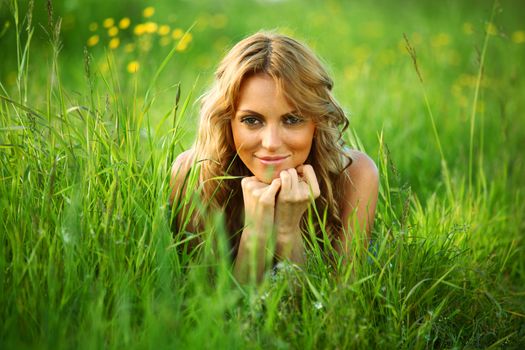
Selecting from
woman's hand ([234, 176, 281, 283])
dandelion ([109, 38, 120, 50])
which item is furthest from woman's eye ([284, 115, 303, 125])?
dandelion ([109, 38, 120, 50])

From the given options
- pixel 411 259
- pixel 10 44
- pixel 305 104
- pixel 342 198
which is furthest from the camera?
pixel 10 44

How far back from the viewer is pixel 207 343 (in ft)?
5.76

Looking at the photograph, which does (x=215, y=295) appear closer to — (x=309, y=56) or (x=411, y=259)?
(x=411, y=259)

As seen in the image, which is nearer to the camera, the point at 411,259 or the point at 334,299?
the point at 334,299

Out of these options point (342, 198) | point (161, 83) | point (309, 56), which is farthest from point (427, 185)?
point (161, 83)

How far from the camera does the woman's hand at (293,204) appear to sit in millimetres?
2465

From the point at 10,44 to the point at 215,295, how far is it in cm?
428

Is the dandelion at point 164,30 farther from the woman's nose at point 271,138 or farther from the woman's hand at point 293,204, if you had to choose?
the woman's hand at point 293,204

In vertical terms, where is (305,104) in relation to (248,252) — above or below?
above

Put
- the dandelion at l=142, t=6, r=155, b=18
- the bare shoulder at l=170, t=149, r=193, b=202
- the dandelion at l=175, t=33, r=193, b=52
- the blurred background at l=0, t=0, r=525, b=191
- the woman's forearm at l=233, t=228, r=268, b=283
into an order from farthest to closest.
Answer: the blurred background at l=0, t=0, r=525, b=191
the dandelion at l=142, t=6, r=155, b=18
the bare shoulder at l=170, t=149, r=193, b=202
the woman's forearm at l=233, t=228, r=268, b=283
the dandelion at l=175, t=33, r=193, b=52

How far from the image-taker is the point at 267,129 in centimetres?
249

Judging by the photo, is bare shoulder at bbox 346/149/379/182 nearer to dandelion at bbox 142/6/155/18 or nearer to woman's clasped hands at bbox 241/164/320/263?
woman's clasped hands at bbox 241/164/320/263

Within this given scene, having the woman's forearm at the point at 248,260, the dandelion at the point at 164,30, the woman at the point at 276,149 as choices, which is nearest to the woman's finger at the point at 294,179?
the woman at the point at 276,149

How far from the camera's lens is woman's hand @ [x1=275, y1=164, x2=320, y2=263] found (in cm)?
246
